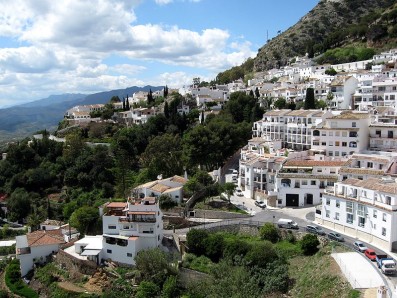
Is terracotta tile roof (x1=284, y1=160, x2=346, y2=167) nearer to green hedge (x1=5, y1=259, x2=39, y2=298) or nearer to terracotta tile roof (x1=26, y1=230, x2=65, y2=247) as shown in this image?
terracotta tile roof (x1=26, y1=230, x2=65, y2=247)

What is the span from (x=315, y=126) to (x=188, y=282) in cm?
2560

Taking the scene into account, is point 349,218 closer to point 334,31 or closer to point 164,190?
point 164,190

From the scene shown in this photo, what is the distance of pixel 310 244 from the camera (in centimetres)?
2998

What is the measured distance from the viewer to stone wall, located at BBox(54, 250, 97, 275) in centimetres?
3300

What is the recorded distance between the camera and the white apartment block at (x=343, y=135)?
43500 millimetres

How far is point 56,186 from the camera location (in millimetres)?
61469

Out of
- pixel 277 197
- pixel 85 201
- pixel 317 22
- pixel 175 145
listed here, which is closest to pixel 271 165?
pixel 277 197

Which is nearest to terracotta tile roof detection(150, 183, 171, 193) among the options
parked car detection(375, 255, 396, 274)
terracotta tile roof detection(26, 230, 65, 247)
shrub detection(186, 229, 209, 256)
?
shrub detection(186, 229, 209, 256)

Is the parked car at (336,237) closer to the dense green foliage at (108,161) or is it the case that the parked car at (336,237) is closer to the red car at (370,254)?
the red car at (370,254)

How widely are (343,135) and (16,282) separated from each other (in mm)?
34774

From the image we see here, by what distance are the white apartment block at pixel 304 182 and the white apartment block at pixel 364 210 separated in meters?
3.35

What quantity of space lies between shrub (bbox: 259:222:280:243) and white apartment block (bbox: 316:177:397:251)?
4350 millimetres

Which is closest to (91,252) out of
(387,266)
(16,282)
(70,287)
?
(70,287)

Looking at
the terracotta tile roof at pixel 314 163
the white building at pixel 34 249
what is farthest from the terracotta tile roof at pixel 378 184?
the white building at pixel 34 249
